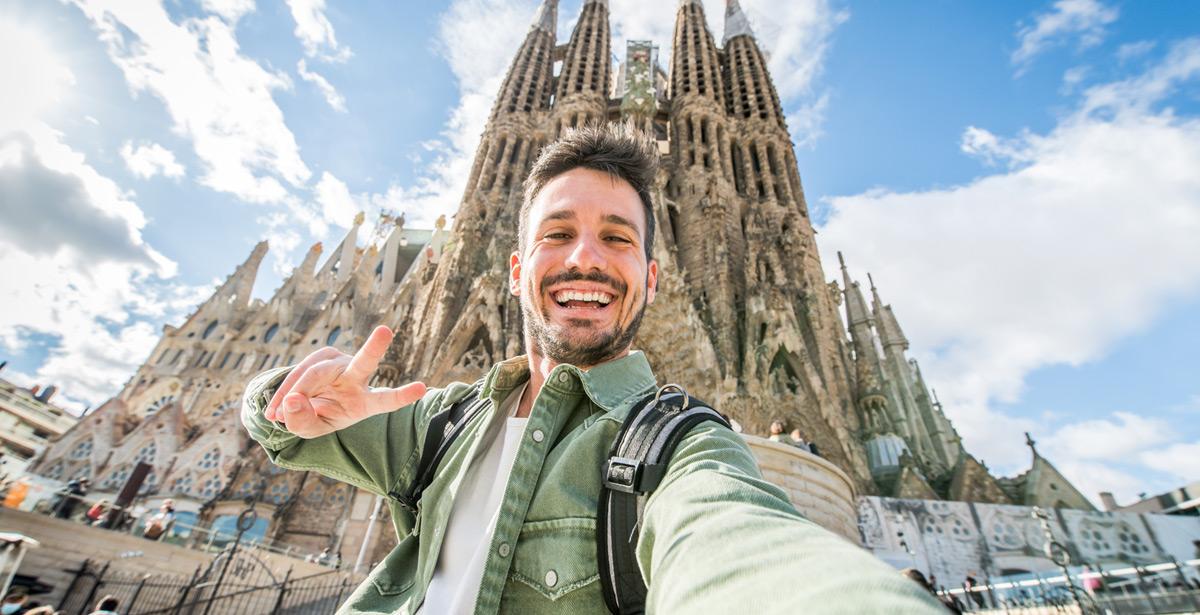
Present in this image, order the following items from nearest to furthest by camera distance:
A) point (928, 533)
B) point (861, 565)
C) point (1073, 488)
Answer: point (861, 565), point (928, 533), point (1073, 488)

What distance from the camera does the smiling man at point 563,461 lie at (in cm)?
65

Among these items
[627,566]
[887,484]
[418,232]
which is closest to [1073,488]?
[887,484]

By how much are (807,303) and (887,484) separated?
5.73 m

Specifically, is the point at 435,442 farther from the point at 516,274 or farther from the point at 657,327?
the point at 657,327

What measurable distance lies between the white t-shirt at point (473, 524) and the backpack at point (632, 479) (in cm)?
24

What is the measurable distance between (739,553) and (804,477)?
762 cm

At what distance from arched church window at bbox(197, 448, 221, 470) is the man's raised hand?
18880 millimetres

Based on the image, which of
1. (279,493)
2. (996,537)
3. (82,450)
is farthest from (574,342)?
(82,450)

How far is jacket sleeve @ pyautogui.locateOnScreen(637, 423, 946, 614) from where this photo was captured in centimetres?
49

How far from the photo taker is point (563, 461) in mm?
1111

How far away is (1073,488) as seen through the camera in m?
16.1

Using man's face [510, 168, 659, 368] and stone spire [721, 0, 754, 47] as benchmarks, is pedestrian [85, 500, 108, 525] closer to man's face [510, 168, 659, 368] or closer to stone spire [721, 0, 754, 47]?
man's face [510, 168, 659, 368]

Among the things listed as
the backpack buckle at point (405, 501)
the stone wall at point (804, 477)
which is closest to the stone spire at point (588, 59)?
the stone wall at point (804, 477)

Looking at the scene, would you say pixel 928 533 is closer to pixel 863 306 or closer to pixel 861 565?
pixel 861 565
